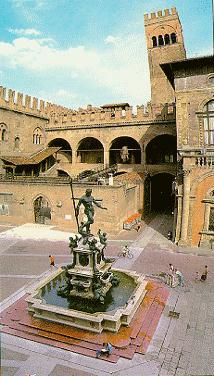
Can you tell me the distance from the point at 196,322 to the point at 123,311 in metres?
3.19

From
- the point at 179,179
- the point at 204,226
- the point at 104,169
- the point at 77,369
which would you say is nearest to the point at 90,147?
the point at 104,169

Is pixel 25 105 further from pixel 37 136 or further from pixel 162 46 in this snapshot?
pixel 162 46

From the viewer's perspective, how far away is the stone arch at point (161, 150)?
37.4 meters

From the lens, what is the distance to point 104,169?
113 ft

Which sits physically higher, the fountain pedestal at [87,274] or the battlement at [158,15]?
the battlement at [158,15]

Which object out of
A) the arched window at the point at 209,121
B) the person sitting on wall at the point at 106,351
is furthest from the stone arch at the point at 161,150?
the person sitting on wall at the point at 106,351

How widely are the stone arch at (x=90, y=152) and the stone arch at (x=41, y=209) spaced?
10982 mm

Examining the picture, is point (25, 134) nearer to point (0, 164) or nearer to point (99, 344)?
point (0, 164)

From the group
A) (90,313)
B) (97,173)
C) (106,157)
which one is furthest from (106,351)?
(106,157)

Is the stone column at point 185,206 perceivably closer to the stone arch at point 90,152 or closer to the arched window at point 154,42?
the stone arch at point 90,152

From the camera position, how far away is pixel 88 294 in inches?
515

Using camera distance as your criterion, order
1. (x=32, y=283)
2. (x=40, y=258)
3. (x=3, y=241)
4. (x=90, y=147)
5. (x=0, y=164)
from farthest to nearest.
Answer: (x=90, y=147), (x=0, y=164), (x=3, y=241), (x=40, y=258), (x=32, y=283)

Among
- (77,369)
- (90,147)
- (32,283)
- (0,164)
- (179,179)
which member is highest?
(90,147)

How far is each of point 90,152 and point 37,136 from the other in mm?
7281
